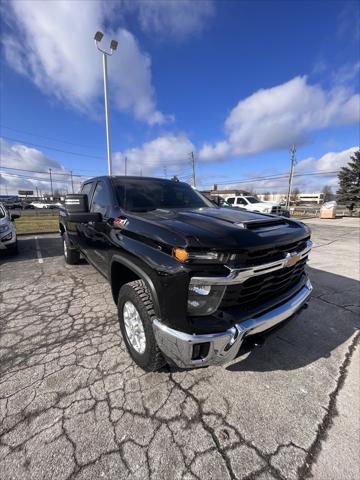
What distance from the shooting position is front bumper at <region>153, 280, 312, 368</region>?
1.64m

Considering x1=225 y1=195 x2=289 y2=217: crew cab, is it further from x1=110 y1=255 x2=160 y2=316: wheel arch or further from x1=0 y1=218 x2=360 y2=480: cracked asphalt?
x1=110 y1=255 x2=160 y2=316: wheel arch

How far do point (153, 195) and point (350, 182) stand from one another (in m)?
45.7

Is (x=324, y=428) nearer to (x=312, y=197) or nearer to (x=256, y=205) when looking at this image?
(x=256, y=205)

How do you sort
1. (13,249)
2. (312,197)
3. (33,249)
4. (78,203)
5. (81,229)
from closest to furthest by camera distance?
1. (78,203)
2. (81,229)
3. (13,249)
4. (33,249)
5. (312,197)

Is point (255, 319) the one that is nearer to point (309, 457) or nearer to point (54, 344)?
point (309, 457)

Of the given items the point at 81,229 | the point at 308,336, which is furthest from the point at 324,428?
the point at 81,229

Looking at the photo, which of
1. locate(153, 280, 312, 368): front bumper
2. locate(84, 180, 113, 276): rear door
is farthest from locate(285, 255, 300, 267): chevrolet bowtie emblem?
locate(84, 180, 113, 276): rear door

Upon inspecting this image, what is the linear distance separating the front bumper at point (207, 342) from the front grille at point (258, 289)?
14 centimetres

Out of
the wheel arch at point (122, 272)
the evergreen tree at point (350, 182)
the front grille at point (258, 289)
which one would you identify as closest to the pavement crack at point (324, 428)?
the front grille at point (258, 289)

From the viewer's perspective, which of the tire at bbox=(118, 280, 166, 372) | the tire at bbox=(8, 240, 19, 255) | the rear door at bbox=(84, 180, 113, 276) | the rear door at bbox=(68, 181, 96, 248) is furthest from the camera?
the tire at bbox=(8, 240, 19, 255)

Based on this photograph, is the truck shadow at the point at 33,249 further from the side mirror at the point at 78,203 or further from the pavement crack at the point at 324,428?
the pavement crack at the point at 324,428

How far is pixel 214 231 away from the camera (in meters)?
1.84

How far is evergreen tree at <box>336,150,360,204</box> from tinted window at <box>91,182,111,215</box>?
4406 centimetres

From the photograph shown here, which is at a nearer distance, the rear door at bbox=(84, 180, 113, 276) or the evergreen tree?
the rear door at bbox=(84, 180, 113, 276)
